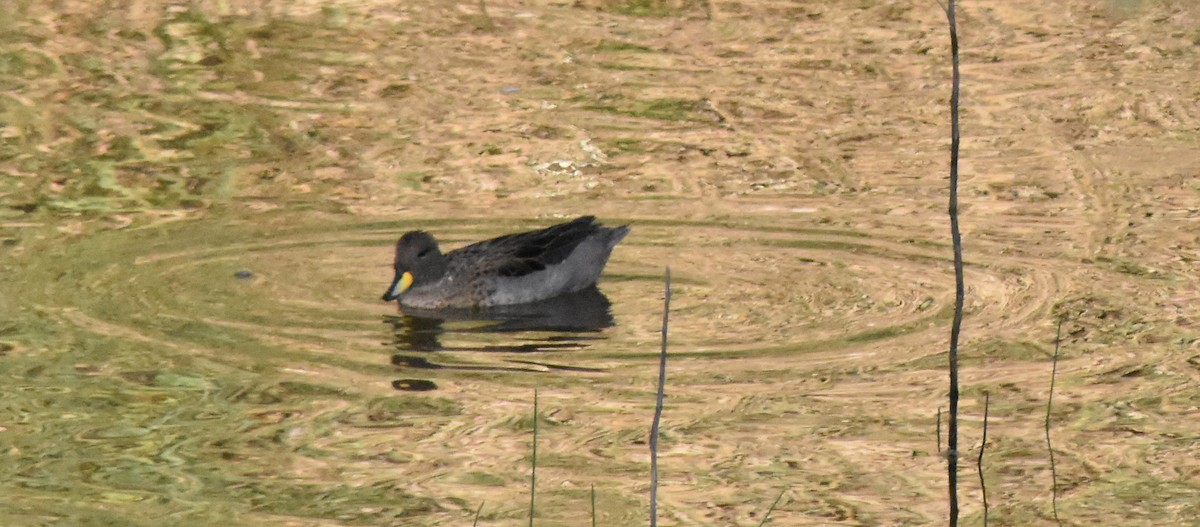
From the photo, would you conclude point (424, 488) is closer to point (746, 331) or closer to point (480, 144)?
point (746, 331)

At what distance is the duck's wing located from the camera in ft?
34.5

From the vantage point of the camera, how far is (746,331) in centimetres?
945

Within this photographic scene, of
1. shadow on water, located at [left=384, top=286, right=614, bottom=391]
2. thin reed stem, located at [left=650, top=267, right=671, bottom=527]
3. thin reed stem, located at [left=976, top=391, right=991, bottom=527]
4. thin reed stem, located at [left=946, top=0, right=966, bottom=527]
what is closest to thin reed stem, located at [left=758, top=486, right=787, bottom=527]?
thin reed stem, located at [left=946, top=0, right=966, bottom=527]

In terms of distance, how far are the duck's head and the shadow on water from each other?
129mm

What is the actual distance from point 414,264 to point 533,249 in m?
0.60

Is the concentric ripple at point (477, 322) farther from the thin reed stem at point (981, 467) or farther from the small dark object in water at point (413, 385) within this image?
the thin reed stem at point (981, 467)

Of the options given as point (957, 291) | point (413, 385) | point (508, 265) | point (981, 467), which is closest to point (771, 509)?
point (957, 291)

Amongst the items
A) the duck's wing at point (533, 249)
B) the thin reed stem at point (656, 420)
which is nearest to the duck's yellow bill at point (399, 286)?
the duck's wing at point (533, 249)

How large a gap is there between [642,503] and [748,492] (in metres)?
0.37

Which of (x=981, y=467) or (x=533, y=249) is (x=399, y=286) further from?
(x=981, y=467)

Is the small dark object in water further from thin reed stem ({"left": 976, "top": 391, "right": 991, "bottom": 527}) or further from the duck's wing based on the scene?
thin reed stem ({"left": 976, "top": 391, "right": 991, "bottom": 527})

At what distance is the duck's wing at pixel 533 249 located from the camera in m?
10.5

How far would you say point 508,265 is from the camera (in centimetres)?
1054

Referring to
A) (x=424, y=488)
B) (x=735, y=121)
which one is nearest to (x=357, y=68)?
(x=735, y=121)
